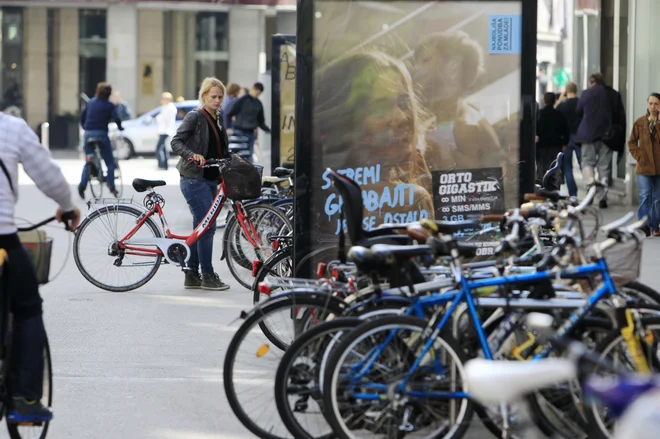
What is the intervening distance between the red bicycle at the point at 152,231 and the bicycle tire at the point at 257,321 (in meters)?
4.42

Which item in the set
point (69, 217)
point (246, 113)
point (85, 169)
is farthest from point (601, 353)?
point (85, 169)

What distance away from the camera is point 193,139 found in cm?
992

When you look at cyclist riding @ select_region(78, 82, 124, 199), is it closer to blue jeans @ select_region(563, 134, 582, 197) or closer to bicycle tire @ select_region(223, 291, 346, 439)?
blue jeans @ select_region(563, 134, 582, 197)

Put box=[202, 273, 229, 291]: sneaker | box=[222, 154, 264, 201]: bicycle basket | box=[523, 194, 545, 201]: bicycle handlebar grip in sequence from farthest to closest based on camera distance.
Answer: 1. box=[202, 273, 229, 291]: sneaker
2. box=[222, 154, 264, 201]: bicycle basket
3. box=[523, 194, 545, 201]: bicycle handlebar grip

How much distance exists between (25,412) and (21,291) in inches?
18.7

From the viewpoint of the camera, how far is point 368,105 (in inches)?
280

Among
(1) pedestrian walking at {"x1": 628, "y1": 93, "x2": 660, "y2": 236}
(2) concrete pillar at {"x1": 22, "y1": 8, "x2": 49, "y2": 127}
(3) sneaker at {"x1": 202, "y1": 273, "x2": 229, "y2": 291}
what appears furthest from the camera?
(2) concrete pillar at {"x1": 22, "y1": 8, "x2": 49, "y2": 127}

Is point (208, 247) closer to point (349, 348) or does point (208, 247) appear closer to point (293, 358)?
point (293, 358)

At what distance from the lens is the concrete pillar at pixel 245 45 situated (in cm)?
3622

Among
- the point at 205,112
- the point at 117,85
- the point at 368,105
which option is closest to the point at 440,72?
the point at 368,105

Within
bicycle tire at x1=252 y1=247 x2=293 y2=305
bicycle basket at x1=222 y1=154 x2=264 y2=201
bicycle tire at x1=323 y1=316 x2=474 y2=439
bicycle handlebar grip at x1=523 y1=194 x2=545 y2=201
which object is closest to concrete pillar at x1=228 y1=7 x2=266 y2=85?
bicycle basket at x1=222 y1=154 x2=264 y2=201

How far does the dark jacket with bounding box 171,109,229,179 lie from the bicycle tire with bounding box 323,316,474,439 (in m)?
5.14

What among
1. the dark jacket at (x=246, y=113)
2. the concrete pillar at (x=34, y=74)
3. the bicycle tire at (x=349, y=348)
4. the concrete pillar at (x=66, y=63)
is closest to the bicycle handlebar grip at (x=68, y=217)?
the bicycle tire at (x=349, y=348)

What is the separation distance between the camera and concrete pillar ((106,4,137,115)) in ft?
116
